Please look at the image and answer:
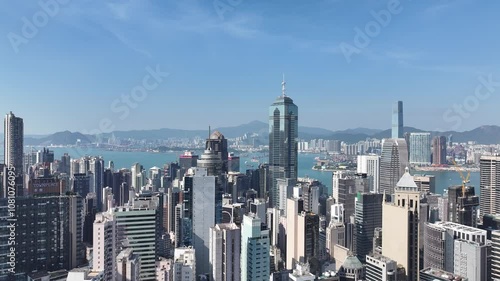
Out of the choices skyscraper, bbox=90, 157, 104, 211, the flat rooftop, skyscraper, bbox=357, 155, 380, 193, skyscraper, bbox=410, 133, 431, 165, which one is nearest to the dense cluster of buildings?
the flat rooftop

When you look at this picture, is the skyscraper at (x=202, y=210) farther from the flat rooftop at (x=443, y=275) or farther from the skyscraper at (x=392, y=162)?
the skyscraper at (x=392, y=162)

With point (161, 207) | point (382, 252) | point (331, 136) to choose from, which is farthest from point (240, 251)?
point (331, 136)

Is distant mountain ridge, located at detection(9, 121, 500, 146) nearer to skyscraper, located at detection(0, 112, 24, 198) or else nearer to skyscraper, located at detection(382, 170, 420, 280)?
skyscraper, located at detection(0, 112, 24, 198)

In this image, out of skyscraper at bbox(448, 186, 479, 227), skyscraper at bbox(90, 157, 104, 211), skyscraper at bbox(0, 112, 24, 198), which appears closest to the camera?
skyscraper at bbox(448, 186, 479, 227)

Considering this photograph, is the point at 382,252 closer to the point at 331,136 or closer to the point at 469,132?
the point at 469,132

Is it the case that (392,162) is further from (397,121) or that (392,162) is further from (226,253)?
(226,253)

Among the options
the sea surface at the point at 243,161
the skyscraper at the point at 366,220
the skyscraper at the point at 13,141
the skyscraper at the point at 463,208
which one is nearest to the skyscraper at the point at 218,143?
the sea surface at the point at 243,161

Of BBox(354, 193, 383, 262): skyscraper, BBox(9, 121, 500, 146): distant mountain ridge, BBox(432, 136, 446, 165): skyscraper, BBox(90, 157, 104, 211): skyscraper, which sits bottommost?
BBox(354, 193, 383, 262): skyscraper

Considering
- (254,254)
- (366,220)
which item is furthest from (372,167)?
(254,254)
